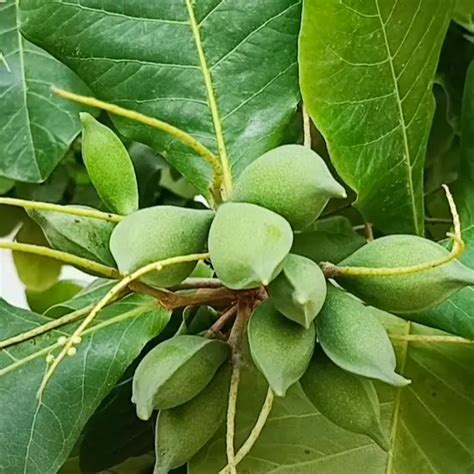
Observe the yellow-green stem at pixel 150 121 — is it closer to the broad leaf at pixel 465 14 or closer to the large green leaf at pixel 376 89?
the large green leaf at pixel 376 89

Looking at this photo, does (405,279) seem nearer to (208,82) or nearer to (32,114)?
(208,82)

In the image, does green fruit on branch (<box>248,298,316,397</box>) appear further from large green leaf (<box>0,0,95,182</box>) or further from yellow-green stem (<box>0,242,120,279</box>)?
large green leaf (<box>0,0,95,182</box>)

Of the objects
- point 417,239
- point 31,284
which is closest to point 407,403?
point 417,239

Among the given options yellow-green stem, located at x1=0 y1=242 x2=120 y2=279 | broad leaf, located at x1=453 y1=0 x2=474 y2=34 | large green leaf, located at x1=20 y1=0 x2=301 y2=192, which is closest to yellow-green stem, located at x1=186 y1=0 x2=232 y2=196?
large green leaf, located at x1=20 y1=0 x2=301 y2=192

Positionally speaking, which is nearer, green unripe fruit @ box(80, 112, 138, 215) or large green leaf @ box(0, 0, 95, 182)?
green unripe fruit @ box(80, 112, 138, 215)

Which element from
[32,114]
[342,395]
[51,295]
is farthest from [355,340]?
[51,295]

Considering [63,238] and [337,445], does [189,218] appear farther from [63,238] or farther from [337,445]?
[337,445]

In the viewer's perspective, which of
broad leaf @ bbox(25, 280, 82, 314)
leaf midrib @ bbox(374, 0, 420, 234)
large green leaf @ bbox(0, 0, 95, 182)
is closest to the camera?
leaf midrib @ bbox(374, 0, 420, 234)

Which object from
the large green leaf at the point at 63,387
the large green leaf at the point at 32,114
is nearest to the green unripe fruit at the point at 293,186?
the large green leaf at the point at 63,387
